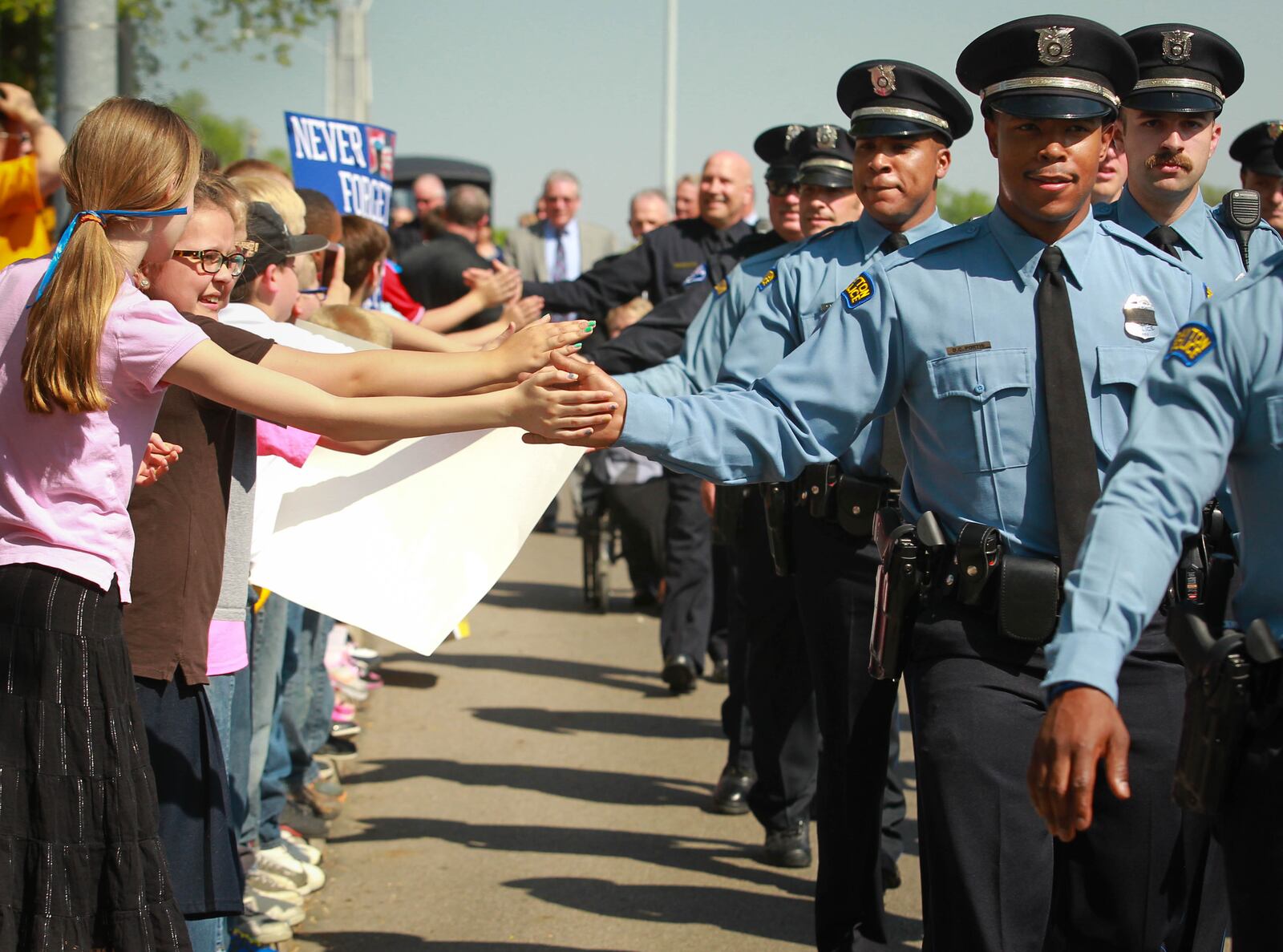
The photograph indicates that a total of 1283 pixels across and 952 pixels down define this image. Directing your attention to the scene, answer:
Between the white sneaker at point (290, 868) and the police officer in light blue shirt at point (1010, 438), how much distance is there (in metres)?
2.40

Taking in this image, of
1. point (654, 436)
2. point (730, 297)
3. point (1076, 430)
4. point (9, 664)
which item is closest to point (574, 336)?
point (654, 436)

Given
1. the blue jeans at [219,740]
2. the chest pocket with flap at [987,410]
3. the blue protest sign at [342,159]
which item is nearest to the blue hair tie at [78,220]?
the blue jeans at [219,740]

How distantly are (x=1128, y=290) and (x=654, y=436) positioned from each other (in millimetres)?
1126

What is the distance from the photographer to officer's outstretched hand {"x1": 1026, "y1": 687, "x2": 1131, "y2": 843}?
8.11 ft

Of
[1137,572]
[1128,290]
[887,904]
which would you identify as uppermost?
[1128,290]

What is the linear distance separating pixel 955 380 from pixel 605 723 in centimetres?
491

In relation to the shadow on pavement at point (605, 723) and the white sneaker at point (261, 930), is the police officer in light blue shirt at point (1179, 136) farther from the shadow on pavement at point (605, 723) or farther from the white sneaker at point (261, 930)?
the shadow on pavement at point (605, 723)

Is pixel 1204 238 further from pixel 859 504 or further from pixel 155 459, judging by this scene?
pixel 155 459

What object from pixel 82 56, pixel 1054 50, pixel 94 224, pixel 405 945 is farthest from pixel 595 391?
pixel 82 56

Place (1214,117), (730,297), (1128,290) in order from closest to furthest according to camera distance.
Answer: (1128,290) < (1214,117) < (730,297)

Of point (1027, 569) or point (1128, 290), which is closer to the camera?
point (1027, 569)

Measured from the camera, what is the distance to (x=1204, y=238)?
5.06 m

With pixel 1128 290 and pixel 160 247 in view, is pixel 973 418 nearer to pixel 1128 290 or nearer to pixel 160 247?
pixel 1128 290

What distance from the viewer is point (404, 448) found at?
4598 mm
